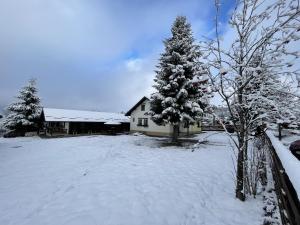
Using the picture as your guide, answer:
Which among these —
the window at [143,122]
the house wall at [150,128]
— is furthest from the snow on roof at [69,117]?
the window at [143,122]

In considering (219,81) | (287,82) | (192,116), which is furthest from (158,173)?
(192,116)

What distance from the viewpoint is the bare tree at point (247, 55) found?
4.14 m

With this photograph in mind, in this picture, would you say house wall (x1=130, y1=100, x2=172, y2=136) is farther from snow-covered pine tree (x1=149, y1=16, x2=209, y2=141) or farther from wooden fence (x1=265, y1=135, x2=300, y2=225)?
wooden fence (x1=265, y1=135, x2=300, y2=225)

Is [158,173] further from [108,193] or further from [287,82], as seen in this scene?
[287,82]

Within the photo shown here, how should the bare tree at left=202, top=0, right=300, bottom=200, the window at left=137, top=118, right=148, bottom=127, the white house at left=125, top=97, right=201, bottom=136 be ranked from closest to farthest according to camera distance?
the bare tree at left=202, top=0, right=300, bottom=200 → the white house at left=125, top=97, right=201, bottom=136 → the window at left=137, top=118, right=148, bottom=127

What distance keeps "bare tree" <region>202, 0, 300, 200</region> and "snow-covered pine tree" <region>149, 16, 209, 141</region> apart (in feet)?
40.8

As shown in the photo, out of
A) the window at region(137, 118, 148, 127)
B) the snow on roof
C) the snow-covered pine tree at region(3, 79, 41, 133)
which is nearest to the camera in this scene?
the snow on roof

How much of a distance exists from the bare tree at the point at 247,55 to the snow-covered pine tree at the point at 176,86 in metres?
12.4

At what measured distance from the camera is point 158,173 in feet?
29.0

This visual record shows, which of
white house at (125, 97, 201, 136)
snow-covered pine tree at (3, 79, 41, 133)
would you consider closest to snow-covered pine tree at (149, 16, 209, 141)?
white house at (125, 97, 201, 136)

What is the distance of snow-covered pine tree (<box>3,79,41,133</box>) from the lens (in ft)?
103

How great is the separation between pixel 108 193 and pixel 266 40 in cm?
617

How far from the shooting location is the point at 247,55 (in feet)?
17.3

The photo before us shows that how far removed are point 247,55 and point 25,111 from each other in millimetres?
35536
